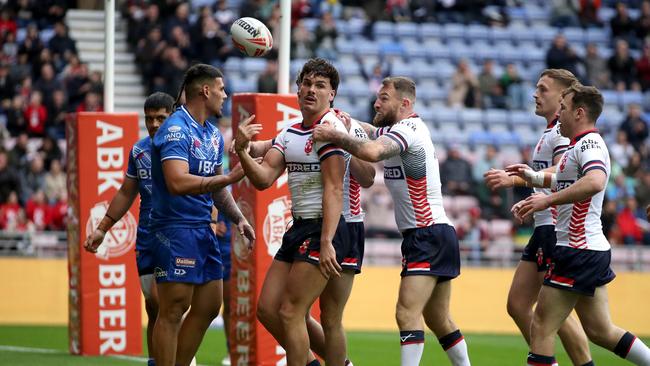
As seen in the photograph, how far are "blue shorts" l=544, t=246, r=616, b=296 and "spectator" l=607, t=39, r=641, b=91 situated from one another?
16.2 metres

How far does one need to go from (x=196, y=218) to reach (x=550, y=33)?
18342 mm

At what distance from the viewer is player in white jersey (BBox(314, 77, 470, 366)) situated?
30.9ft

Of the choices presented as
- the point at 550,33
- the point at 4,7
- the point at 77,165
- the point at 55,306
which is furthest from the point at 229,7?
the point at 77,165

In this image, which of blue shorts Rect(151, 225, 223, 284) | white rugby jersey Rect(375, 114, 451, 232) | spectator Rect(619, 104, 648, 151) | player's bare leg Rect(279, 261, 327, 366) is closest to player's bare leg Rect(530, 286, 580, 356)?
white rugby jersey Rect(375, 114, 451, 232)

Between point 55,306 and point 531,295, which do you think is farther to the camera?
point 55,306

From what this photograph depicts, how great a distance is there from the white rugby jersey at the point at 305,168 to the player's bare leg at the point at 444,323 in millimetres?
1318

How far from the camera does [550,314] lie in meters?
9.19

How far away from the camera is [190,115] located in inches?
364

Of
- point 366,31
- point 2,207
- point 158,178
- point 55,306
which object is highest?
point 366,31

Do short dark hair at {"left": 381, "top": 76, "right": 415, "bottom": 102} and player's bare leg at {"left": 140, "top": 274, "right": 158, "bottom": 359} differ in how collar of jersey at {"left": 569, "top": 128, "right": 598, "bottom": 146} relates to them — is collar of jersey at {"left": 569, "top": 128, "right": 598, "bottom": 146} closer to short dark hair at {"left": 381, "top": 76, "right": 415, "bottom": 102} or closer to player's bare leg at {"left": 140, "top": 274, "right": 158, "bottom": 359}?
short dark hair at {"left": 381, "top": 76, "right": 415, "bottom": 102}

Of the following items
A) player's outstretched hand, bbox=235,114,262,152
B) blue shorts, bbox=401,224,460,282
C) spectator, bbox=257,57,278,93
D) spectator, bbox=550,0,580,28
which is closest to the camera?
player's outstretched hand, bbox=235,114,262,152

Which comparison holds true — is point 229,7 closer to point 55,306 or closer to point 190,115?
point 55,306

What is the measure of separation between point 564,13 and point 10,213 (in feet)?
43.3

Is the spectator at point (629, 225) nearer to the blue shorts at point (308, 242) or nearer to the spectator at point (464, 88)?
the spectator at point (464, 88)
